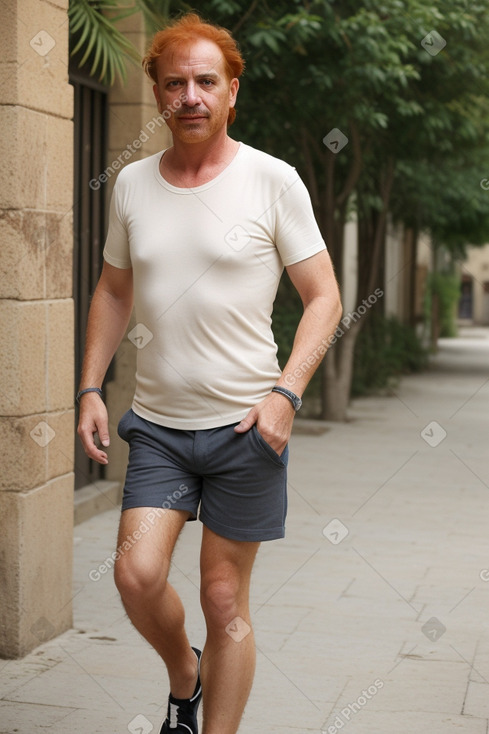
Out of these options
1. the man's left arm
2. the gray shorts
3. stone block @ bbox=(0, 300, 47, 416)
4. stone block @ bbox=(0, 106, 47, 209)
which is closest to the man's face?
the man's left arm

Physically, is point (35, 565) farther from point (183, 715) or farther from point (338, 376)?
point (338, 376)

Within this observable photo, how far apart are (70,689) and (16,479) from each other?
793 mm

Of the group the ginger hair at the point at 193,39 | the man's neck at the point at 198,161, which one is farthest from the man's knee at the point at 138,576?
the ginger hair at the point at 193,39

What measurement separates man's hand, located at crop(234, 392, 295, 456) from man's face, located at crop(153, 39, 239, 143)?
699 millimetres

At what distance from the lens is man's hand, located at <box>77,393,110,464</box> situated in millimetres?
3178

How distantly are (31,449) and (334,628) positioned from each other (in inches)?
61.6

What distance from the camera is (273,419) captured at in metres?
2.94

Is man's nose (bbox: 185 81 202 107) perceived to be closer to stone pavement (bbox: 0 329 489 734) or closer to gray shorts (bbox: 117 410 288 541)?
→ gray shorts (bbox: 117 410 288 541)

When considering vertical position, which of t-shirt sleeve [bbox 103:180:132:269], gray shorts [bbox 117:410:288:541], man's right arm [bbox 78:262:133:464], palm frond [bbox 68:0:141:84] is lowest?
gray shorts [bbox 117:410:288:541]

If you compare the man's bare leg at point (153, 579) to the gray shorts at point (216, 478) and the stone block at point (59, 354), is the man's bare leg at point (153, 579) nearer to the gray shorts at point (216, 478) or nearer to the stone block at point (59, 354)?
the gray shorts at point (216, 478)

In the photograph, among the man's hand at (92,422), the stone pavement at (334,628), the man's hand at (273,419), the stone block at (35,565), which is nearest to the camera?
the man's hand at (273,419)

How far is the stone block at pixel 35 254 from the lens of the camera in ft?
14.5

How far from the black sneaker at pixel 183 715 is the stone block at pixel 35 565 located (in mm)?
1333

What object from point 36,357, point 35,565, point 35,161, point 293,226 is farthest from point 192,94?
point 35,565
